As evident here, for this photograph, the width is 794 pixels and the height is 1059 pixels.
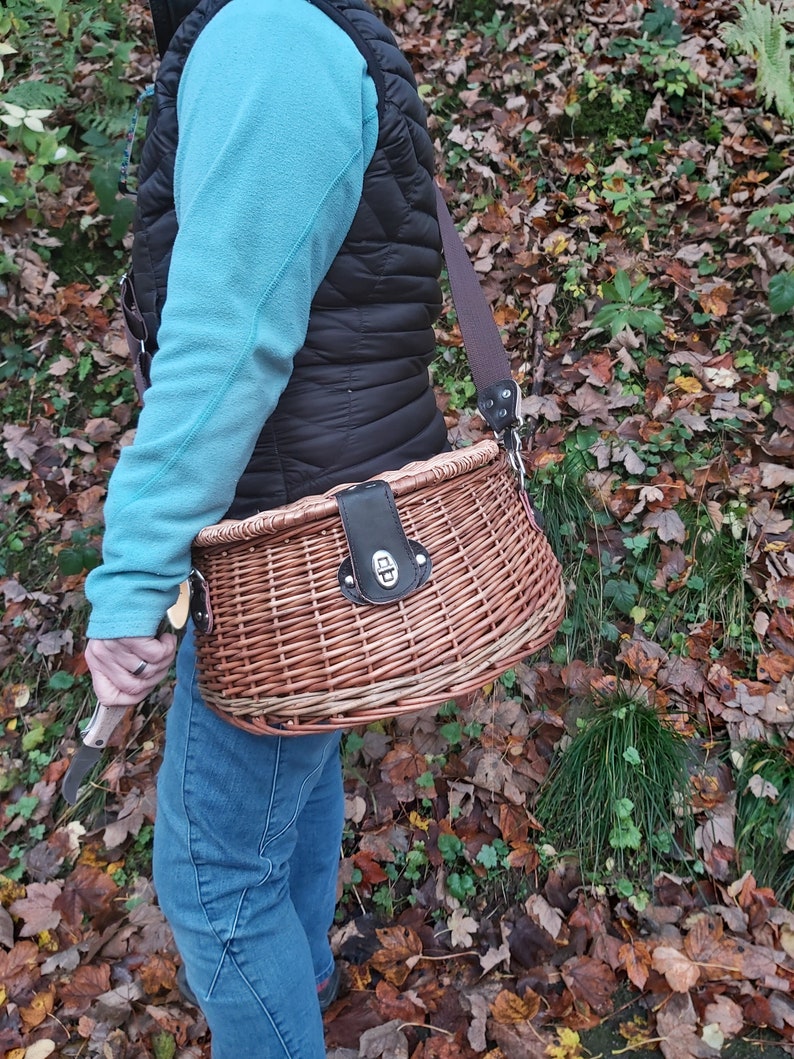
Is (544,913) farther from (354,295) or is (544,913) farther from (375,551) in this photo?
(354,295)

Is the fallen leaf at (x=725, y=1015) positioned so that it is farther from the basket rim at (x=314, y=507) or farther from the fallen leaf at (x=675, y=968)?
the basket rim at (x=314, y=507)

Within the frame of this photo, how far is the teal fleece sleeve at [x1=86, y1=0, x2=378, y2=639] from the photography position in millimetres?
994

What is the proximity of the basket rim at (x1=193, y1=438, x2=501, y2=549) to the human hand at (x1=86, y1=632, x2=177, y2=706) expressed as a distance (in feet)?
0.59

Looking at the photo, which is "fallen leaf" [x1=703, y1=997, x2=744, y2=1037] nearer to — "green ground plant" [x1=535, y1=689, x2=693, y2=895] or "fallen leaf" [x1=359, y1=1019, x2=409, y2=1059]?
"green ground plant" [x1=535, y1=689, x2=693, y2=895]

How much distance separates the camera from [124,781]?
108 inches

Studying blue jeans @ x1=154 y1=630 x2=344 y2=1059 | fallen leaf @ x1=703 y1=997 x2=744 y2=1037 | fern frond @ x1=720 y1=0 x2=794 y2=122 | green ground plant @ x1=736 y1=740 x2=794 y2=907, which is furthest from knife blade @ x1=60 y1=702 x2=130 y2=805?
fern frond @ x1=720 y1=0 x2=794 y2=122

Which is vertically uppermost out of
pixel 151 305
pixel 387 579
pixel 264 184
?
pixel 264 184

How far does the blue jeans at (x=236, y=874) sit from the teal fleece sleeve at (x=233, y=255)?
1.03 feet

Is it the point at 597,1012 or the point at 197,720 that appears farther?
the point at 597,1012

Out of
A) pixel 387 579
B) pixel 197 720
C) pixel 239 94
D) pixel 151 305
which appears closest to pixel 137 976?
pixel 197 720

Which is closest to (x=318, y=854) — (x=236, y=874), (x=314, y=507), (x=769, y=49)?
(x=236, y=874)

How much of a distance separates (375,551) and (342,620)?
123mm

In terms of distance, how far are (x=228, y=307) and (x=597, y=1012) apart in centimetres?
215

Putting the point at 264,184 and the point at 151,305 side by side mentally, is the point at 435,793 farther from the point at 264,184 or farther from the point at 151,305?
the point at 264,184
